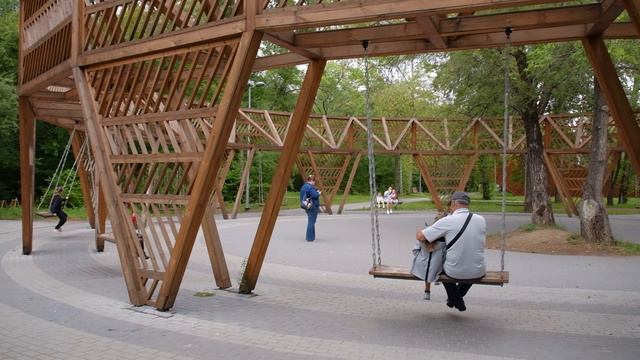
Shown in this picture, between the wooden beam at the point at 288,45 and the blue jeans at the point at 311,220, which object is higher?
the wooden beam at the point at 288,45

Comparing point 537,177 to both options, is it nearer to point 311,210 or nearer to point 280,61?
point 311,210

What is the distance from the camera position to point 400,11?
5613 mm

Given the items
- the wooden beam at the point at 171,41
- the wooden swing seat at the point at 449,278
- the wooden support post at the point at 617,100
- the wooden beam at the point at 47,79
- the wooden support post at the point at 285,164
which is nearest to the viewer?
the wooden swing seat at the point at 449,278

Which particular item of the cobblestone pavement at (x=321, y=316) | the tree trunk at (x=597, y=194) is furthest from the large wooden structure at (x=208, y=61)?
the tree trunk at (x=597, y=194)

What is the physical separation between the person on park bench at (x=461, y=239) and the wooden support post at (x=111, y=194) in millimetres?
3928

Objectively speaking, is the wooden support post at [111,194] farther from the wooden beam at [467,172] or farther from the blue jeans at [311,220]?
the wooden beam at [467,172]

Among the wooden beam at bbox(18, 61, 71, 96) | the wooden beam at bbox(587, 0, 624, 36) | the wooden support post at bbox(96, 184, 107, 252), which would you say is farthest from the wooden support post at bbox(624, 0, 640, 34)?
the wooden support post at bbox(96, 184, 107, 252)

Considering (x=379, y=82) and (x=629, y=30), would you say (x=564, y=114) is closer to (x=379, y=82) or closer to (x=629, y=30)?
(x=629, y=30)

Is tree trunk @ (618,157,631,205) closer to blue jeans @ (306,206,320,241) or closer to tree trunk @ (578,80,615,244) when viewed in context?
tree trunk @ (578,80,615,244)

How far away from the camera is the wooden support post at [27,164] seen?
1225 cm

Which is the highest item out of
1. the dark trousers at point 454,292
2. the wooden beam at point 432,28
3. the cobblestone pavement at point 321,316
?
the wooden beam at point 432,28

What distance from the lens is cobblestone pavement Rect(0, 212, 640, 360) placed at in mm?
5512

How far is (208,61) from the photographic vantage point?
6938 millimetres

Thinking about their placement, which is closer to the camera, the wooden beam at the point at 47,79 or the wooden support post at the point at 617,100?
the wooden support post at the point at 617,100
